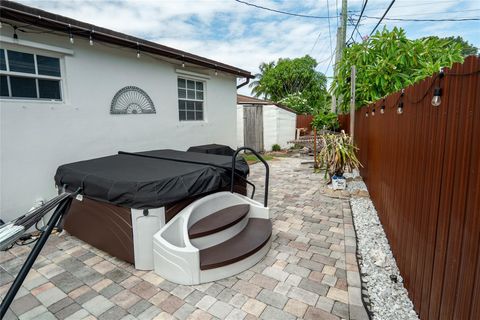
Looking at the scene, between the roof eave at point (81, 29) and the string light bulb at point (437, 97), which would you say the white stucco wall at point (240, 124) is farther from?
the string light bulb at point (437, 97)

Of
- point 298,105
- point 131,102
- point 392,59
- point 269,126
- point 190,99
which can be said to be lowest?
point 269,126

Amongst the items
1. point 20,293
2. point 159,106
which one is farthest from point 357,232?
point 159,106

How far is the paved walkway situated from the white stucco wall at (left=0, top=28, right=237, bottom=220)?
3.16 ft

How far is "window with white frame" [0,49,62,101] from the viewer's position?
3357 mm

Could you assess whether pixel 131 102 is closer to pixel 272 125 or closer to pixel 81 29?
pixel 81 29

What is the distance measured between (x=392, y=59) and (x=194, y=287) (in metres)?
6.59

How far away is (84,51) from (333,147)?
4.85 metres

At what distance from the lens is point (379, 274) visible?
2576 mm

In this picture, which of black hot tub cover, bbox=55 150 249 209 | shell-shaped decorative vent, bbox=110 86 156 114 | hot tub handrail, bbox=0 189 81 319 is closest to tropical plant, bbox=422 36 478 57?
black hot tub cover, bbox=55 150 249 209

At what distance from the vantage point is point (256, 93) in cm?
2717

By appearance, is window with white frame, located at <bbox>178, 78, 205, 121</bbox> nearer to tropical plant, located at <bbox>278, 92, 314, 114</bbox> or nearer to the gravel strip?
the gravel strip

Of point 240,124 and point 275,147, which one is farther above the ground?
point 240,124

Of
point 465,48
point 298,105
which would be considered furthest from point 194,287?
point 298,105

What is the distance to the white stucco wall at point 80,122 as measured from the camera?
3.42 m
